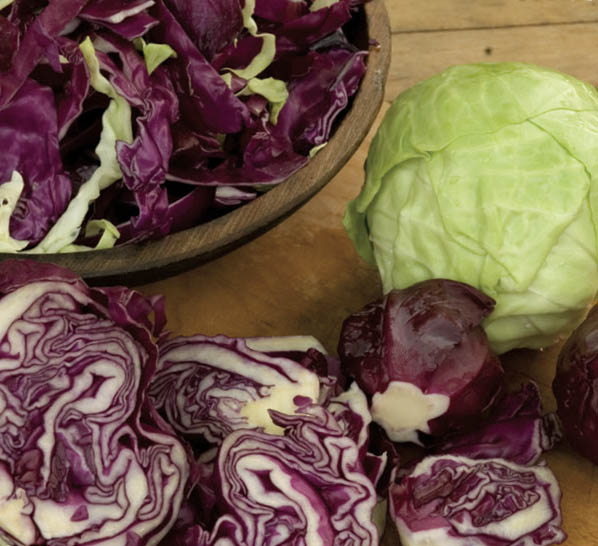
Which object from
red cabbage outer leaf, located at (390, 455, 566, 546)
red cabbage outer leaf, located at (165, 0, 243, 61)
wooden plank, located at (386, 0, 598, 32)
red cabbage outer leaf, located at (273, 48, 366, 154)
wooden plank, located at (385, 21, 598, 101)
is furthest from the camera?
wooden plank, located at (386, 0, 598, 32)

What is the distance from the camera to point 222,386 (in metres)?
1.50

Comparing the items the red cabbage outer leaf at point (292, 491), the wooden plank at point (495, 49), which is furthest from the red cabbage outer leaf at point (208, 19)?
the wooden plank at point (495, 49)

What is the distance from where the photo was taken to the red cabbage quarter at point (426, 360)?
1.47m

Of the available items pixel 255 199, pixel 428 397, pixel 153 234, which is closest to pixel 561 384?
pixel 428 397

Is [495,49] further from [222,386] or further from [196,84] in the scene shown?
[222,386]

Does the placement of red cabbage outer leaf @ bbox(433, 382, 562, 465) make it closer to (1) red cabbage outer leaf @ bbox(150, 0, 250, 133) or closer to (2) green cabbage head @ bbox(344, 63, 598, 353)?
(2) green cabbage head @ bbox(344, 63, 598, 353)

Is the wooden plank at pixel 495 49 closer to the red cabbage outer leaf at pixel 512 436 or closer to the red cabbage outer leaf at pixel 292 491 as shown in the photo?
the red cabbage outer leaf at pixel 512 436

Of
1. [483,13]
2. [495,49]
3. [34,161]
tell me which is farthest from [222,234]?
[483,13]

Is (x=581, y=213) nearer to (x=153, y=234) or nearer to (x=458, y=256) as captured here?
(x=458, y=256)

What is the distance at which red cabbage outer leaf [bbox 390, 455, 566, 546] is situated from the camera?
4.59 feet

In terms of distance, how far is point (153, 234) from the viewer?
4.75 ft

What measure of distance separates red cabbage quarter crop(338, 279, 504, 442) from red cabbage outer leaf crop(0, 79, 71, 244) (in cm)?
49

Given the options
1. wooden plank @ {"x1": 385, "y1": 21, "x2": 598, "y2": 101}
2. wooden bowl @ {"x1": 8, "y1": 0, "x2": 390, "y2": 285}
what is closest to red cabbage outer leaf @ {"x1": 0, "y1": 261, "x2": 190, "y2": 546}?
wooden bowl @ {"x1": 8, "y1": 0, "x2": 390, "y2": 285}

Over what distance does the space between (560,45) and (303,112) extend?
3.57 ft
